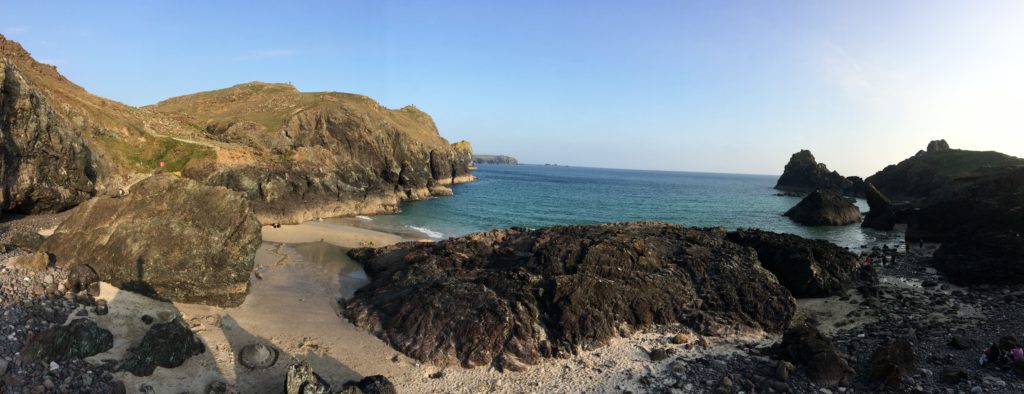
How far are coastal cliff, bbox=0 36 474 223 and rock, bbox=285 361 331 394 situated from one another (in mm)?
11090

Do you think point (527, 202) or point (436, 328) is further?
point (527, 202)

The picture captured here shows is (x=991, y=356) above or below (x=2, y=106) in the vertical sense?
below

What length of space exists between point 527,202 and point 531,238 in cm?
4671

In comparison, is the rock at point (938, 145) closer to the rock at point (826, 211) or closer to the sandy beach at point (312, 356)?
the rock at point (826, 211)

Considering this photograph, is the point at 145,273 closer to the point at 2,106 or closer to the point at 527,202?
the point at 2,106

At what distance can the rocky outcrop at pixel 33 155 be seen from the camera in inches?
804

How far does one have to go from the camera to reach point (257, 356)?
11773mm

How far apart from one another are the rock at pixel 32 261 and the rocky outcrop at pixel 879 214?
62.2 meters

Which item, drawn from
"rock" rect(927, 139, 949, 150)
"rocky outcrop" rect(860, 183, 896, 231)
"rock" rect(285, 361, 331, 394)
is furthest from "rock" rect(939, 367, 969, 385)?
"rock" rect(927, 139, 949, 150)

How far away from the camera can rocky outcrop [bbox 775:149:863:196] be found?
332ft

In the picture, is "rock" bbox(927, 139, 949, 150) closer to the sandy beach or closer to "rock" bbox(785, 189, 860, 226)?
"rock" bbox(785, 189, 860, 226)

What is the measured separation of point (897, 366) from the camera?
1123 cm

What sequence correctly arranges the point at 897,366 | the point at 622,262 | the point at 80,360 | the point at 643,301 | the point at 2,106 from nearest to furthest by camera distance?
1. the point at 80,360
2. the point at 897,366
3. the point at 643,301
4. the point at 622,262
5. the point at 2,106

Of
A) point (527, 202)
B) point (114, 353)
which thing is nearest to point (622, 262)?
point (114, 353)
